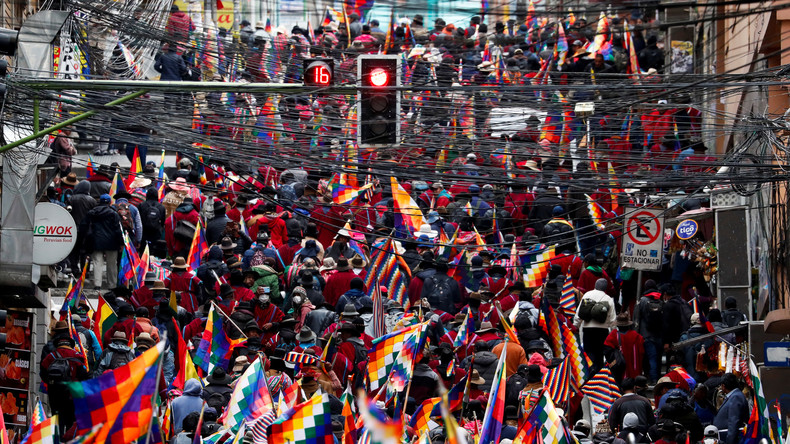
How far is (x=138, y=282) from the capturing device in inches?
1007

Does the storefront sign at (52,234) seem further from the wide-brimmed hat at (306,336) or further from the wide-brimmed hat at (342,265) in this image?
the wide-brimmed hat at (342,265)

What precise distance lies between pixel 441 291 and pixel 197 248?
12.5 ft

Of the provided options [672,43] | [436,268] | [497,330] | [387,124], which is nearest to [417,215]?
[436,268]

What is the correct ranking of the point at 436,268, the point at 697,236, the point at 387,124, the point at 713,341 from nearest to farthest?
1. the point at 387,124
2. the point at 713,341
3. the point at 436,268
4. the point at 697,236

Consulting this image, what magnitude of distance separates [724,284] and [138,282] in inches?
324

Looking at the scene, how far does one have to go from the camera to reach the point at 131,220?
27406 millimetres

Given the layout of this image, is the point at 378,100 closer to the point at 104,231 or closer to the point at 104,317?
the point at 104,317

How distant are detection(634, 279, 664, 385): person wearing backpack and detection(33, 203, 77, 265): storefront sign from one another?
7.43m

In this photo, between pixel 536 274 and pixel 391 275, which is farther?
pixel 536 274

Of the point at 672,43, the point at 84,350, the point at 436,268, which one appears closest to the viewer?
the point at 84,350

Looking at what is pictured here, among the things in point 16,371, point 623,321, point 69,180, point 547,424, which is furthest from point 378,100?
point 69,180

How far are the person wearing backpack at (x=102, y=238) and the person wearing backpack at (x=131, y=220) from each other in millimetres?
455

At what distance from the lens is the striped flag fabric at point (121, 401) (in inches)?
494

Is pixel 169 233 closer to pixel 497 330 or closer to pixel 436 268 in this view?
pixel 436 268
